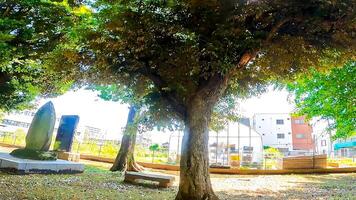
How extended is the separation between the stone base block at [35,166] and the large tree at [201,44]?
4.98 m

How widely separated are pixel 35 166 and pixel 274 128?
155ft

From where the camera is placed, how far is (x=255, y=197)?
9.09m

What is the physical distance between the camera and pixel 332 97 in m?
14.3

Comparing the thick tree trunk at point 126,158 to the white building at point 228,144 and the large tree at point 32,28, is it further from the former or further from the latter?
the white building at point 228,144

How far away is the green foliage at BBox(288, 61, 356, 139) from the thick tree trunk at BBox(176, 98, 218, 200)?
6208mm

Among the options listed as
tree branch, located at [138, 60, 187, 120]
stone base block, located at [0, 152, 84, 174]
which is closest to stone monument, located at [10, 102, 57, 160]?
stone base block, located at [0, 152, 84, 174]

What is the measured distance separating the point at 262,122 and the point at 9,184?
161ft

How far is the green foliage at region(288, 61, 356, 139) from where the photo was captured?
1285 centimetres

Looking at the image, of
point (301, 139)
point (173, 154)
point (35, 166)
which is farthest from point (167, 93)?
point (301, 139)

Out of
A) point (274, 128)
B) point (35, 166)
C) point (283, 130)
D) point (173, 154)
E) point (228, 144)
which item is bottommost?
point (35, 166)

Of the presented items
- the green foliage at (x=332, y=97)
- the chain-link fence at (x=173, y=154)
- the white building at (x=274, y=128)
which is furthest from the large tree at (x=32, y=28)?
the white building at (x=274, y=128)

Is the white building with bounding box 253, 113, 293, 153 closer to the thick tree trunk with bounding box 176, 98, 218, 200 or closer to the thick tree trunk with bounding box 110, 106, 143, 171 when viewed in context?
the thick tree trunk with bounding box 110, 106, 143, 171

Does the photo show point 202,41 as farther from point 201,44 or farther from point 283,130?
point 283,130

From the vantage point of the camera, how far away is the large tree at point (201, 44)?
665 centimetres
